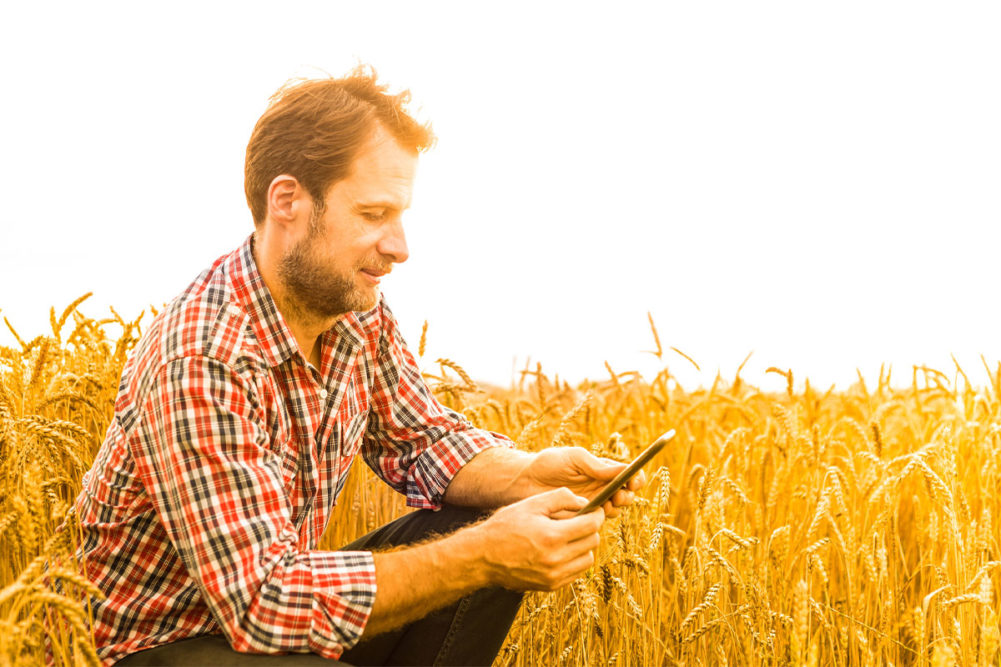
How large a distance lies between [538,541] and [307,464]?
24.8 inches

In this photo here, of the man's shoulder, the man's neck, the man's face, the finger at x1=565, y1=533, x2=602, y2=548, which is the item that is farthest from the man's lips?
the finger at x1=565, y1=533, x2=602, y2=548

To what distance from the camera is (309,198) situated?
6.94 feet

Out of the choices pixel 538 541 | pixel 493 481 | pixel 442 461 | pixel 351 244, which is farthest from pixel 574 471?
pixel 351 244

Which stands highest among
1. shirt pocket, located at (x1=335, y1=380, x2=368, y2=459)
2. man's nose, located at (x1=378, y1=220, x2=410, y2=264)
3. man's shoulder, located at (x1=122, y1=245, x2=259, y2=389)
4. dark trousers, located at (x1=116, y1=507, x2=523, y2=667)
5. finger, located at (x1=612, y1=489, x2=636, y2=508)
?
man's nose, located at (x1=378, y1=220, x2=410, y2=264)

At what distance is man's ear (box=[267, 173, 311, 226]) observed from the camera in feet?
6.97

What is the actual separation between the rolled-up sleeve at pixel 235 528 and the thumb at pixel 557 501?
0.36 m

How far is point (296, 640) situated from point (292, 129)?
1.20 meters

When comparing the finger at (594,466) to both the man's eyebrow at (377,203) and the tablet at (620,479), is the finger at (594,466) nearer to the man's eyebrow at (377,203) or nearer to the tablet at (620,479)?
the tablet at (620,479)

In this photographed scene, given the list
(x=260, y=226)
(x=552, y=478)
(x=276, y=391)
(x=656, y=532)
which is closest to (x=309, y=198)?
(x=260, y=226)

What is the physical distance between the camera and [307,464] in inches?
83.0

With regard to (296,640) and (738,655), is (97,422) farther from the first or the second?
(738,655)

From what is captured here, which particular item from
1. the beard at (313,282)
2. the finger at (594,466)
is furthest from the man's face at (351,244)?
the finger at (594,466)

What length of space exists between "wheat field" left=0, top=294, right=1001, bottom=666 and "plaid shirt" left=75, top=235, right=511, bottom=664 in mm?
118

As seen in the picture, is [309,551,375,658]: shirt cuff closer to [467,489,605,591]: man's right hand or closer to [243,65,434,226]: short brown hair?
[467,489,605,591]: man's right hand
